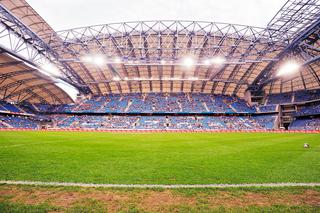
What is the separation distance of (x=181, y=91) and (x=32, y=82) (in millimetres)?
38595

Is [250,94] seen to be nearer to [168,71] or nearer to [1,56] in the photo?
[168,71]

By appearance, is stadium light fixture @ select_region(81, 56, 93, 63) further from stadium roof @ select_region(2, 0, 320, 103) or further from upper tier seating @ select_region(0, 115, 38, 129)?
upper tier seating @ select_region(0, 115, 38, 129)

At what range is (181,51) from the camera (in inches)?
1351

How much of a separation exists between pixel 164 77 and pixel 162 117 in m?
12.1

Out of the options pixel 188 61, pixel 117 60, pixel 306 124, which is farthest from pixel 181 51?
pixel 306 124

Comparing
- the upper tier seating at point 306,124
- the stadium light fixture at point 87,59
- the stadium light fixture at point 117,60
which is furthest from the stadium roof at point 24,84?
the upper tier seating at point 306,124

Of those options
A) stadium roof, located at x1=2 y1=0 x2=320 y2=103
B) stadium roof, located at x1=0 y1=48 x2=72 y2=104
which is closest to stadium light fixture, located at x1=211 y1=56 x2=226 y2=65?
stadium roof, located at x1=2 y1=0 x2=320 y2=103

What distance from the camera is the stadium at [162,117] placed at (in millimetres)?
3820

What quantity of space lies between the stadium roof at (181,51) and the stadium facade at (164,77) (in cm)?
18

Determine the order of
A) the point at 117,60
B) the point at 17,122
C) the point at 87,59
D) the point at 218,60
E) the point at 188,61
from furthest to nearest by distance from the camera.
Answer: the point at 17,122, the point at 87,59, the point at 188,61, the point at 117,60, the point at 218,60

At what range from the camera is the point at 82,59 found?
31.6m

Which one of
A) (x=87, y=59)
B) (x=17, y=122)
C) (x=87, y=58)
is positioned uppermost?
(x=87, y=58)

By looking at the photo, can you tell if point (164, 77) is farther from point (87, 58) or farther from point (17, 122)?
point (17, 122)

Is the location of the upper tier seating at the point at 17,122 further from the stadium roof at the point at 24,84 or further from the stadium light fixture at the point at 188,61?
the stadium light fixture at the point at 188,61
